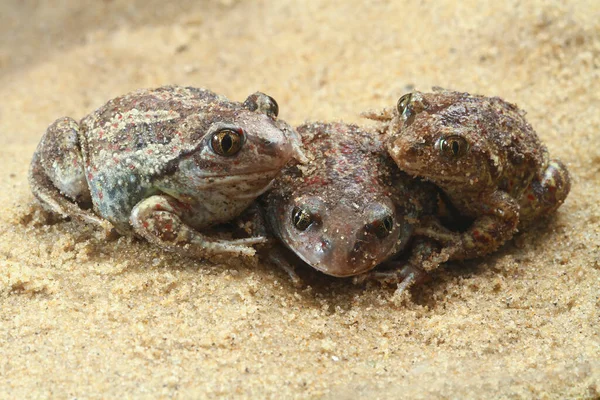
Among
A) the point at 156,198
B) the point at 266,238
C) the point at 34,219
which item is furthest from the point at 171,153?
the point at 34,219

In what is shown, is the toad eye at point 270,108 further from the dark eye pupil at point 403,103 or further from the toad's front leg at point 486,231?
the toad's front leg at point 486,231

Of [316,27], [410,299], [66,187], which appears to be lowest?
[410,299]

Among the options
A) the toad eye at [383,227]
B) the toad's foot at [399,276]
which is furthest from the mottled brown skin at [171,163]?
the toad's foot at [399,276]

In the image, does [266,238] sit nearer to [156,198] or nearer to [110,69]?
[156,198]

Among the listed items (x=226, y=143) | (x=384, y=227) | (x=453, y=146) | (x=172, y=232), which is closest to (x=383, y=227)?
(x=384, y=227)

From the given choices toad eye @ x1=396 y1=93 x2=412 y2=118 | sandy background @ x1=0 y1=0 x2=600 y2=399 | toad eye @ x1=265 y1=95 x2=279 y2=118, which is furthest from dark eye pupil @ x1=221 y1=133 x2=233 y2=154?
toad eye @ x1=396 y1=93 x2=412 y2=118

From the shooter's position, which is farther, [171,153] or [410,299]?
[410,299]

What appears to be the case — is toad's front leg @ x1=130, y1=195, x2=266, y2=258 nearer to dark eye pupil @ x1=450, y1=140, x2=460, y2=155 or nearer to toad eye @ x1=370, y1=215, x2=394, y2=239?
toad eye @ x1=370, y1=215, x2=394, y2=239
